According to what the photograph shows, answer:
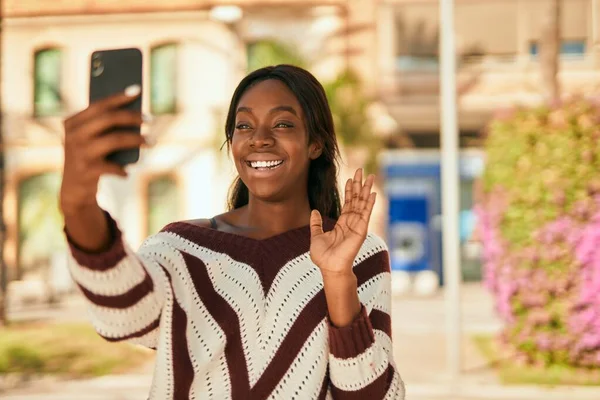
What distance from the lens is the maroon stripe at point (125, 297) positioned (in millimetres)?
1584

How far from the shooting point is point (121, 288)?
160 centimetres

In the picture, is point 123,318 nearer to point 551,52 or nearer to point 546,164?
point 546,164

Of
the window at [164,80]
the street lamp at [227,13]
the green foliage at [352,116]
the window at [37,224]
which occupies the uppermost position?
the street lamp at [227,13]

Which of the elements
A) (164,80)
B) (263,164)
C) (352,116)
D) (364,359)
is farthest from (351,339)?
(164,80)

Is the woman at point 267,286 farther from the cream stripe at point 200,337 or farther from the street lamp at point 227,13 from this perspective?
the street lamp at point 227,13

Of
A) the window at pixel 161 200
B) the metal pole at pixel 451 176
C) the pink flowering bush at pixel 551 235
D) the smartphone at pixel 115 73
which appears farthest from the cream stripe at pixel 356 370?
the window at pixel 161 200

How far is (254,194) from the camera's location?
2.20 m

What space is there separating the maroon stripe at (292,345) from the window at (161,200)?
20562 mm

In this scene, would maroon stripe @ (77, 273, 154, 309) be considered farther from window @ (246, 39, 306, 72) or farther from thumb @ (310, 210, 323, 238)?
window @ (246, 39, 306, 72)

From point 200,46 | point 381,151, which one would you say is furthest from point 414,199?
point 200,46

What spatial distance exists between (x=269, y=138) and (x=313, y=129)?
7.7 inches

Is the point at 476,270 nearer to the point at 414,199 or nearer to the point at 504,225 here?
the point at 414,199

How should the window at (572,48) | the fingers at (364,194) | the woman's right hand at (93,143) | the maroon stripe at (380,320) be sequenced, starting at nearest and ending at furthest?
the woman's right hand at (93,143) < the fingers at (364,194) < the maroon stripe at (380,320) < the window at (572,48)

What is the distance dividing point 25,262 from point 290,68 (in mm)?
21915
